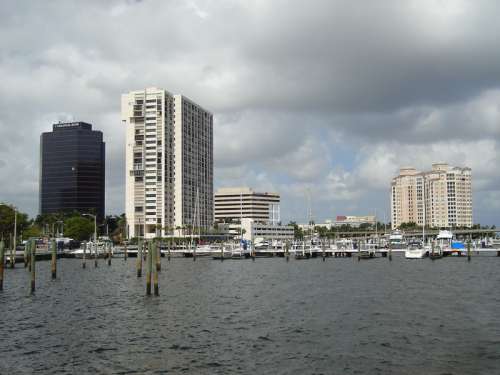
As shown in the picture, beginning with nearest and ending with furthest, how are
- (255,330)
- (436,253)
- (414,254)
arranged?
(255,330)
(414,254)
(436,253)

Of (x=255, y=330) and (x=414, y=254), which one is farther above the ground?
(x=414, y=254)

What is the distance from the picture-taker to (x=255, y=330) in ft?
142

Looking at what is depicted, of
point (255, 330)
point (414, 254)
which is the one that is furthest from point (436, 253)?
point (255, 330)

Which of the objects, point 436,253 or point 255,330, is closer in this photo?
point 255,330

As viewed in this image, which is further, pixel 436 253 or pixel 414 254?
pixel 436 253

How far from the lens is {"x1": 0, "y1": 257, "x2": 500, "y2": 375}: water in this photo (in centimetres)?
3269

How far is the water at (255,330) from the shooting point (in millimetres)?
32688

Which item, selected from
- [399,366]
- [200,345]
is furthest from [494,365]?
[200,345]

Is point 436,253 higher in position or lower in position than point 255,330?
higher

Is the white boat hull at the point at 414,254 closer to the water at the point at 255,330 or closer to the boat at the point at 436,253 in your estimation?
the boat at the point at 436,253

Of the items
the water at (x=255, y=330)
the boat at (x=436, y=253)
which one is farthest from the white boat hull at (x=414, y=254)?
the water at (x=255, y=330)

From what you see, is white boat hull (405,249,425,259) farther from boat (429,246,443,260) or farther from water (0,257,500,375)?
water (0,257,500,375)

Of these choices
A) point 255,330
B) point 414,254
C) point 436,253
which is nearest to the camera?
point 255,330

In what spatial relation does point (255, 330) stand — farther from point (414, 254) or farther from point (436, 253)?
point (436, 253)
